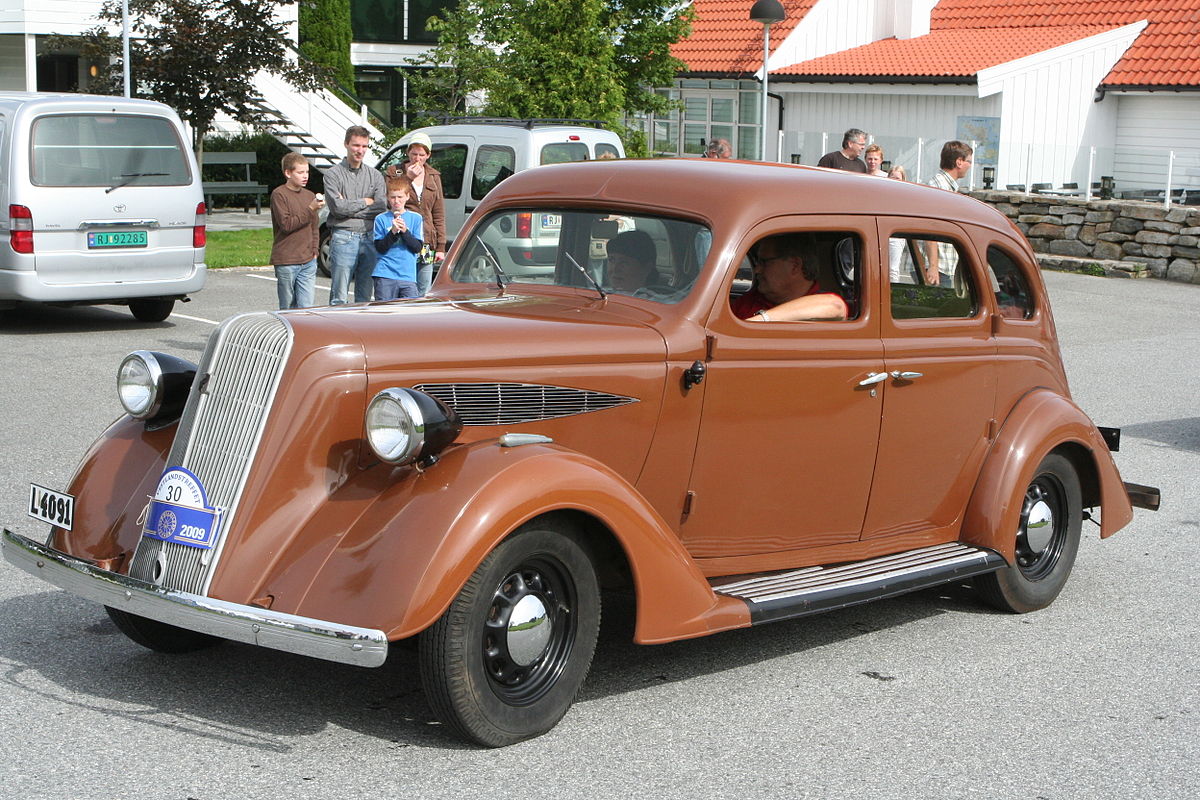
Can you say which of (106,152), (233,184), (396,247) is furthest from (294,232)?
(233,184)

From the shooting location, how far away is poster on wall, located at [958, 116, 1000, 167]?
81.4 feet

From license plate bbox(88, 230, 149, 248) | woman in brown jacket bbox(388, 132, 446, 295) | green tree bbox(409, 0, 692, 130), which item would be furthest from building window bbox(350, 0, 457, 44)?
woman in brown jacket bbox(388, 132, 446, 295)

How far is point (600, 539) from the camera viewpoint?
189 inches

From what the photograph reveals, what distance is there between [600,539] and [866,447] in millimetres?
1380

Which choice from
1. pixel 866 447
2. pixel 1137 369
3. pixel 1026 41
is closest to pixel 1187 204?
pixel 1026 41

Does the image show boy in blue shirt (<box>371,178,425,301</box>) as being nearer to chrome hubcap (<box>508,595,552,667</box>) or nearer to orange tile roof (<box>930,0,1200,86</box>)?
chrome hubcap (<box>508,595,552,667</box>)

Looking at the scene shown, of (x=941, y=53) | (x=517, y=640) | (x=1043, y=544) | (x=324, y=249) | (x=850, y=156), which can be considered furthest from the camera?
(x=941, y=53)

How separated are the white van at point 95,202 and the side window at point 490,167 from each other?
328 cm

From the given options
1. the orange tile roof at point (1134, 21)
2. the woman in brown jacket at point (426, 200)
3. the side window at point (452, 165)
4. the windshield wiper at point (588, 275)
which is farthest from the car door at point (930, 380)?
the orange tile roof at point (1134, 21)

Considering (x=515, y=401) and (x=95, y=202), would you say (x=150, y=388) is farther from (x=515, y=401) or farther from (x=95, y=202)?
(x=95, y=202)

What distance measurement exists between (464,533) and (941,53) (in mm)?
25078

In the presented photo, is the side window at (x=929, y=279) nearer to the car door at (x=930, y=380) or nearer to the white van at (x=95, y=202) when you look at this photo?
the car door at (x=930, y=380)

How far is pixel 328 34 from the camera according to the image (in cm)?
3125

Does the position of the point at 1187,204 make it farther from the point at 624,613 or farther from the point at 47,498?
the point at 47,498
